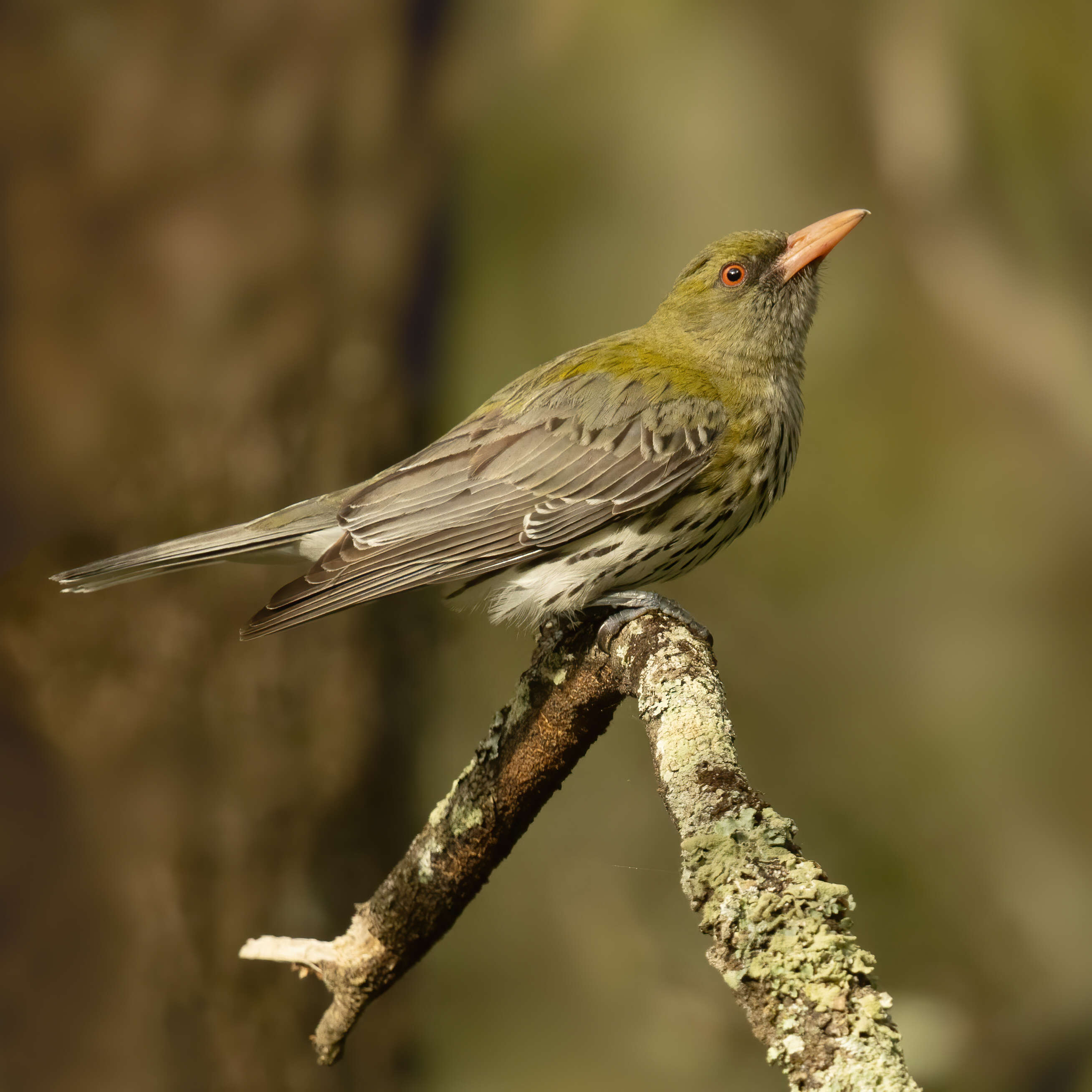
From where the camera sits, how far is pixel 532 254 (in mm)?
4340

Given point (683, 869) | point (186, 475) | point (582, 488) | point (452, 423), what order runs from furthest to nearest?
point (452, 423) < point (186, 475) < point (582, 488) < point (683, 869)

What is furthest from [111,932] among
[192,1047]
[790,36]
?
[790,36]

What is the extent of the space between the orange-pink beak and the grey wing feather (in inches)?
21.4

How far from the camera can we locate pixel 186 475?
3.88 m

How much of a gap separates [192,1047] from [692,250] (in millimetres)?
3597

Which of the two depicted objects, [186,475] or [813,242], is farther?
[186,475]

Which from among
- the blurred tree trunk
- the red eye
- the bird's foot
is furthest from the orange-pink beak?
the blurred tree trunk

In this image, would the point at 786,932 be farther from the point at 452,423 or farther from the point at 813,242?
the point at 452,423

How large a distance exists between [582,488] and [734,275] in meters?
0.85

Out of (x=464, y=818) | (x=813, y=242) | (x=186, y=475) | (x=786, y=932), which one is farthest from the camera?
(x=186, y=475)

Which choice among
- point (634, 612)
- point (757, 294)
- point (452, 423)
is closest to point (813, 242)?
point (757, 294)

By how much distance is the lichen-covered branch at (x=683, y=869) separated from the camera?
1.11 m

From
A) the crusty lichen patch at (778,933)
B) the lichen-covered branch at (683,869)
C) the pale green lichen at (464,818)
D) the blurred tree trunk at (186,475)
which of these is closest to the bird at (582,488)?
the lichen-covered branch at (683,869)

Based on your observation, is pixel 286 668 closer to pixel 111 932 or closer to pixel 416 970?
pixel 111 932
